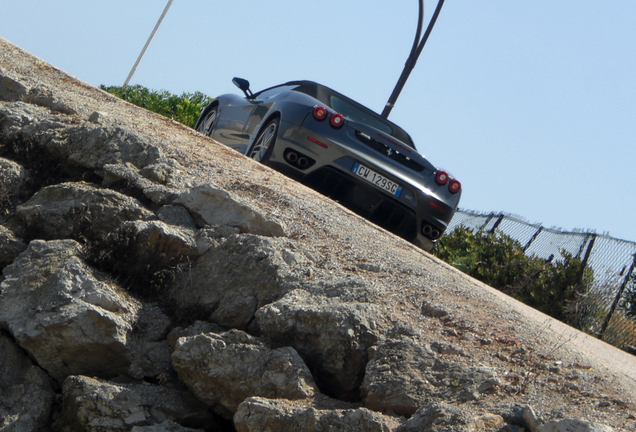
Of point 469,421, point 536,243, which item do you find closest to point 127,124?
point 469,421

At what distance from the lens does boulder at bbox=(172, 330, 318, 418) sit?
3.38 metres

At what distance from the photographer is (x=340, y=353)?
11.6 feet

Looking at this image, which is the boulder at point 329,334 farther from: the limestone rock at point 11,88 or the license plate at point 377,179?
the limestone rock at point 11,88

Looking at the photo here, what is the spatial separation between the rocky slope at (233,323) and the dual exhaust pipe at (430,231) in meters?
1.47

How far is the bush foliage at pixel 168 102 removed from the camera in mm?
17219

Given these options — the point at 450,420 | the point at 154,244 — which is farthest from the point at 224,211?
the point at 450,420

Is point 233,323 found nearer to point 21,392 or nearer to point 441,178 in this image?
point 21,392

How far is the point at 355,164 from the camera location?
6395 mm

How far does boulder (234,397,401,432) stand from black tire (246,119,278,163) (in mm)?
3744

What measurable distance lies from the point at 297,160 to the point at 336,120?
1.80ft

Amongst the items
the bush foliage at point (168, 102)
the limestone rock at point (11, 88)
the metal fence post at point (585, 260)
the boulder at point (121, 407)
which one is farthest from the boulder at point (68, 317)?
the bush foliage at point (168, 102)

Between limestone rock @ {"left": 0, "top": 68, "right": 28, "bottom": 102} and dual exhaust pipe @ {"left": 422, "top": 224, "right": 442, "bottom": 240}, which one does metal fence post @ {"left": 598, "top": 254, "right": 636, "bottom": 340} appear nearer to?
dual exhaust pipe @ {"left": 422, "top": 224, "right": 442, "bottom": 240}

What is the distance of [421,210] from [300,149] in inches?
54.4

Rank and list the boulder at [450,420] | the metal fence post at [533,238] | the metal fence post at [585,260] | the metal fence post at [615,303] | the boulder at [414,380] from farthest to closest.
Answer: the metal fence post at [533,238] → the metal fence post at [585,260] → the metal fence post at [615,303] → the boulder at [414,380] → the boulder at [450,420]
